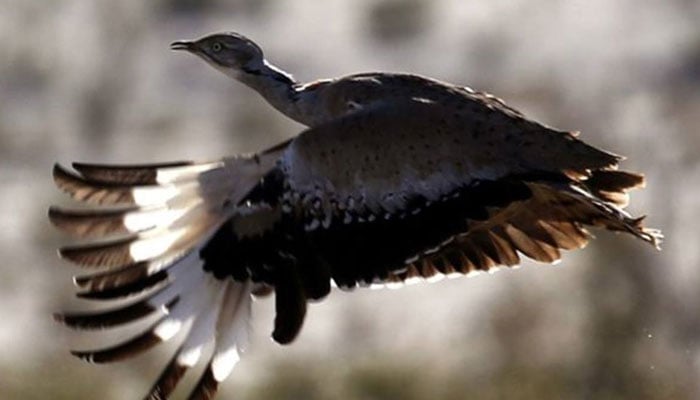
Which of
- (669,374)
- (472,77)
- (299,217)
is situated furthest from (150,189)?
(472,77)

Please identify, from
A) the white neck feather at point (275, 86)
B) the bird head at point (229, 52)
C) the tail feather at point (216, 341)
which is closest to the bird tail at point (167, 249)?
the tail feather at point (216, 341)

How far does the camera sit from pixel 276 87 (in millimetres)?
13594

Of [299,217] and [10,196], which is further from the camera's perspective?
[10,196]

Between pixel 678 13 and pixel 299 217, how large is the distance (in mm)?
18943

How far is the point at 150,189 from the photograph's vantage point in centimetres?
1298

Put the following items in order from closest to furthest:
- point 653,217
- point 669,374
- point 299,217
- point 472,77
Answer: point 299,217 < point 669,374 < point 653,217 < point 472,77

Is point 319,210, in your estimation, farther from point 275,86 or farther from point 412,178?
point 275,86

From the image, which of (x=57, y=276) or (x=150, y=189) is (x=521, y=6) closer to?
(x=57, y=276)

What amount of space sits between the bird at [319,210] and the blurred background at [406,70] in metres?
7.75

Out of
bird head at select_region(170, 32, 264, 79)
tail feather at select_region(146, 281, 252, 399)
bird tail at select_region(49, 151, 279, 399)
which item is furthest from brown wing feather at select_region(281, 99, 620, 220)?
bird head at select_region(170, 32, 264, 79)

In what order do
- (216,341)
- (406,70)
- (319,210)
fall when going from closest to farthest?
(319,210) → (216,341) → (406,70)

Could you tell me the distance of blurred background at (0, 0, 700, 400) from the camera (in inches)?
857

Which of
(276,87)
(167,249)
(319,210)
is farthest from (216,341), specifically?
(276,87)

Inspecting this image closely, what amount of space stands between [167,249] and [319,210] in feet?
2.23
